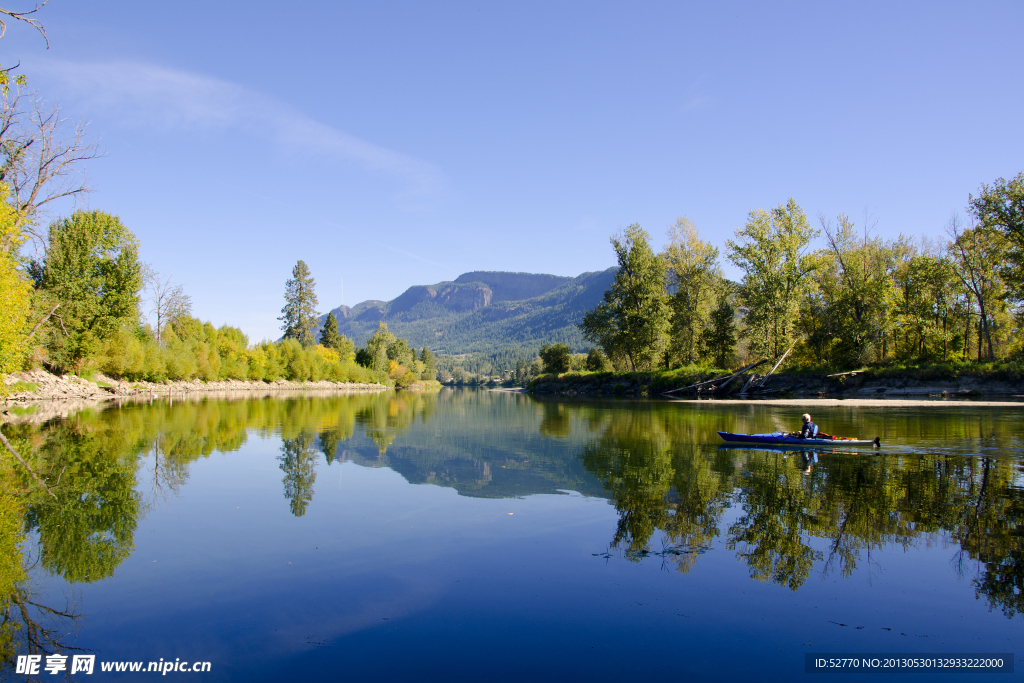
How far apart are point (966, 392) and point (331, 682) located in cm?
4891

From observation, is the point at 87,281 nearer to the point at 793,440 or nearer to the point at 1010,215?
the point at 793,440

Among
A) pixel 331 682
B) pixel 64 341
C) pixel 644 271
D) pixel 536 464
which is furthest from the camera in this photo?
pixel 644 271

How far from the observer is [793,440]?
17297 millimetres

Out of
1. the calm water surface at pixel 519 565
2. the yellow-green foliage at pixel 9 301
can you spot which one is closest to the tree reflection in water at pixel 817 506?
the calm water surface at pixel 519 565

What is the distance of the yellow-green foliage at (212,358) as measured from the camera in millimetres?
53500

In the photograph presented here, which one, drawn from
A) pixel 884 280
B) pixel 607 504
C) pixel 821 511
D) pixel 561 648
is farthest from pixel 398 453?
pixel 884 280

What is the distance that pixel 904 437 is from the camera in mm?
19281

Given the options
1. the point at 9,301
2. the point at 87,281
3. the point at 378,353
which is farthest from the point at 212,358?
the point at 9,301

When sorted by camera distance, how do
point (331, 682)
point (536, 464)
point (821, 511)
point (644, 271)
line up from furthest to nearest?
point (644, 271)
point (536, 464)
point (821, 511)
point (331, 682)

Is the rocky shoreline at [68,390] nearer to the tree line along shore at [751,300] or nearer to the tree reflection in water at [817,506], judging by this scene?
the tree line along shore at [751,300]

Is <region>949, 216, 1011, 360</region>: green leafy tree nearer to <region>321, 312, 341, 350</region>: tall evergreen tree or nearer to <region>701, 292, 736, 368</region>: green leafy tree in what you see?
<region>701, 292, 736, 368</region>: green leafy tree

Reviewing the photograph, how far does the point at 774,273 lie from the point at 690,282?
31.3ft

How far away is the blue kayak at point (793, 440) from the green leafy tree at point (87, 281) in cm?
4715

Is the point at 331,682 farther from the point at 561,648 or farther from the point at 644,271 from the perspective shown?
the point at 644,271
